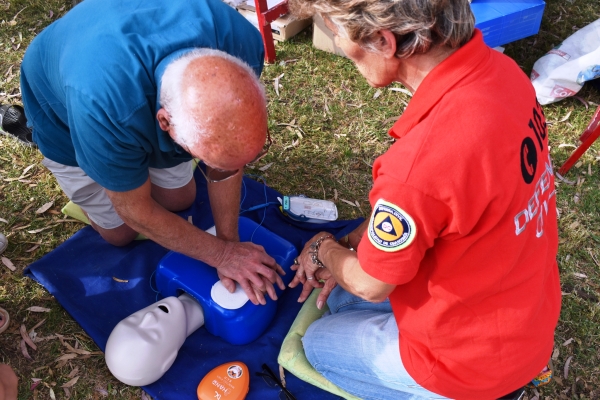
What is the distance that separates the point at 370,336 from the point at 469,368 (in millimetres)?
469

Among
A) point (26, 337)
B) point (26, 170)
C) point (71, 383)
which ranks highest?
point (26, 170)

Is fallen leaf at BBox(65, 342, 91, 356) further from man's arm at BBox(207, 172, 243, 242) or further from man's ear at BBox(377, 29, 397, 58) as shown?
man's ear at BBox(377, 29, 397, 58)

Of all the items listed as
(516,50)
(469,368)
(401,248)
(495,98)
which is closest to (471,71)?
(495,98)

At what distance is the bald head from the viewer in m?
1.58

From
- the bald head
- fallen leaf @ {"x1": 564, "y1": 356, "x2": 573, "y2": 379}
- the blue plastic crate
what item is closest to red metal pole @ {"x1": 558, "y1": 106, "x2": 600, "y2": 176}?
the blue plastic crate

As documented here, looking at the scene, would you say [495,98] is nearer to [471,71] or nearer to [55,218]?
[471,71]

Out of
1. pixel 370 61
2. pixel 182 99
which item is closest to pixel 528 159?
pixel 370 61

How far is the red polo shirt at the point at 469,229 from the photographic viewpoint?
51.7 inches

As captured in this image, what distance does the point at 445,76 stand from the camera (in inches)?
56.2

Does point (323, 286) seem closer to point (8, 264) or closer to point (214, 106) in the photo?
point (214, 106)

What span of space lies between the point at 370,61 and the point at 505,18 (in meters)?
2.77

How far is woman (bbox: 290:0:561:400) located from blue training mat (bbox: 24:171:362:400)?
2.90 feet

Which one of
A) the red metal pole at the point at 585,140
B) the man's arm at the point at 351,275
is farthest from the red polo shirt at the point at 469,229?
the red metal pole at the point at 585,140

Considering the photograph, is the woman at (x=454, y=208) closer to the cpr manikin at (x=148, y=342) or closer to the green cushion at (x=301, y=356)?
the green cushion at (x=301, y=356)
